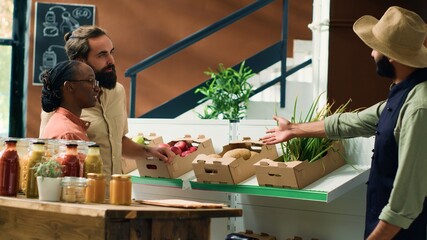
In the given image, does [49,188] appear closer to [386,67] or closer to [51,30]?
[386,67]

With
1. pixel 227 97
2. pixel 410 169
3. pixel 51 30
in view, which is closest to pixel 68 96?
pixel 410 169

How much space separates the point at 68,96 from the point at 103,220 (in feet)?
2.99

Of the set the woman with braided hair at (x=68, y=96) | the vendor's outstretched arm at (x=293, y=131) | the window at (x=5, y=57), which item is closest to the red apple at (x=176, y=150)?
the vendor's outstretched arm at (x=293, y=131)

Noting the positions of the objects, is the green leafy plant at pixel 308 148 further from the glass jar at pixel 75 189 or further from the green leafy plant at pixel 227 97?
the green leafy plant at pixel 227 97

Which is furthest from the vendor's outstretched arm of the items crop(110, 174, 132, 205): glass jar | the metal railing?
the metal railing

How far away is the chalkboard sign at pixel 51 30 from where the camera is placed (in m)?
8.30

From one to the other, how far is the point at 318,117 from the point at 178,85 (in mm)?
4509

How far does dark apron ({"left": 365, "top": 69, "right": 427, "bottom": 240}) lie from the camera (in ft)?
10.9

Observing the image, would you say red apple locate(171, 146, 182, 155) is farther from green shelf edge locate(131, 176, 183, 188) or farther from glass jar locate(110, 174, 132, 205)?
glass jar locate(110, 174, 132, 205)

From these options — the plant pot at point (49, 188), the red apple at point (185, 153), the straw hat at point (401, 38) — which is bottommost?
the plant pot at point (49, 188)

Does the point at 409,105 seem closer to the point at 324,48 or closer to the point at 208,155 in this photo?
the point at 208,155

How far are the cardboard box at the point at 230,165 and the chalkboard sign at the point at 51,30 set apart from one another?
13.8ft

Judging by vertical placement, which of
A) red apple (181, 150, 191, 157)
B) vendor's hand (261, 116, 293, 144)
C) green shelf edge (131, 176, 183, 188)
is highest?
vendor's hand (261, 116, 293, 144)

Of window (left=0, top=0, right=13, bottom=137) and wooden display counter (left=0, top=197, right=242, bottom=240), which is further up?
window (left=0, top=0, right=13, bottom=137)
